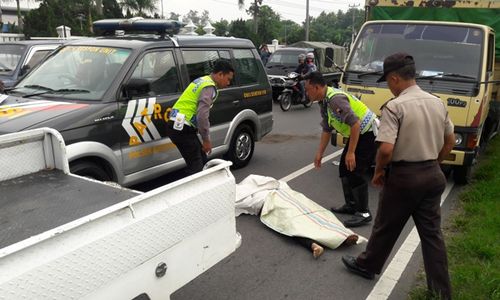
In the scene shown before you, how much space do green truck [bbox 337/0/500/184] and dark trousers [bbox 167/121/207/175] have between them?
98.0 inches

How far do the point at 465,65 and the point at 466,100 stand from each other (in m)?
0.68

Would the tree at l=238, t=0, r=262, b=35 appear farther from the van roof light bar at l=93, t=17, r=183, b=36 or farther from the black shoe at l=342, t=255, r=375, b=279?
the black shoe at l=342, t=255, r=375, b=279

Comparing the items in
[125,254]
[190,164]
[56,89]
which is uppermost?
[56,89]

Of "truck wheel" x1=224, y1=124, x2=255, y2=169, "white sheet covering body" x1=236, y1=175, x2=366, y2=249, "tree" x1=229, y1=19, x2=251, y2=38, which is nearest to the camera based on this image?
"white sheet covering body" x1=236, y1=175, x2=366, y2=249

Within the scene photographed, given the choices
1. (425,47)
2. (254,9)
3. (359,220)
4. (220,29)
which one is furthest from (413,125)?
(254,9)

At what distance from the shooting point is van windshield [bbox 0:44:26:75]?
28.3ft

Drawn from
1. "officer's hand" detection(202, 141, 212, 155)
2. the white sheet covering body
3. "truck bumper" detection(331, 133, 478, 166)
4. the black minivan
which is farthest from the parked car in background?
"truck bumper" detection(331, 133, 478, 166)

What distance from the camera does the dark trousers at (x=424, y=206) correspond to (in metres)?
3.09

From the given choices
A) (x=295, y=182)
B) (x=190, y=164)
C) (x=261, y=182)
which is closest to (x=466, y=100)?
(x=295, y=182)

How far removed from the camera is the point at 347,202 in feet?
16.4

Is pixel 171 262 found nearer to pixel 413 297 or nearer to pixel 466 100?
pixel 413 297

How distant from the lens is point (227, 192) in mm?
2711

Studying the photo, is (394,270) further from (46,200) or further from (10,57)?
(10,57)

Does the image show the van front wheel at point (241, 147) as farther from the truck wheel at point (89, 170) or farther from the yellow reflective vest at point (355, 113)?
the truck wheel at point (89, 170)
